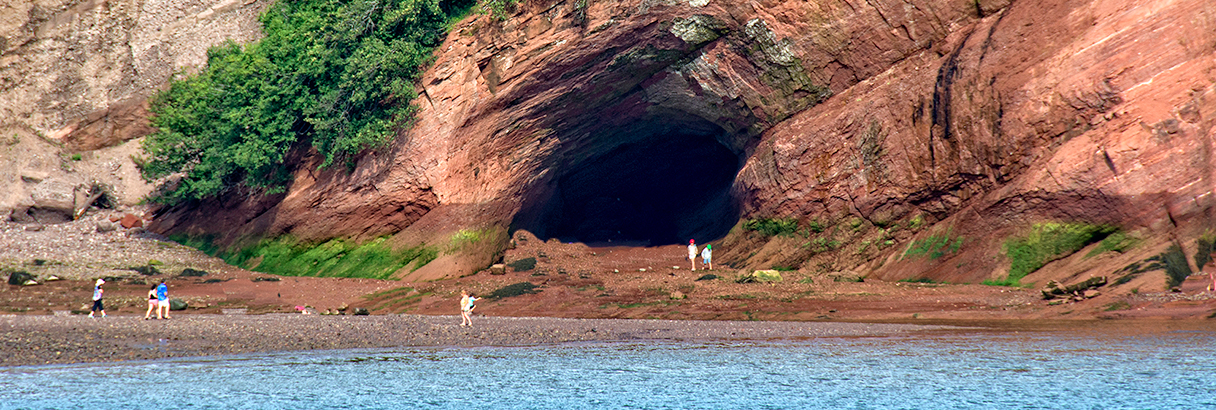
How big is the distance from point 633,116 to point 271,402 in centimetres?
1959

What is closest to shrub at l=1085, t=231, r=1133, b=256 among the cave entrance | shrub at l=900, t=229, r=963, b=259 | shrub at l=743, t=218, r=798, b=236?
shrub at l=900, t=229, r=963, b=259

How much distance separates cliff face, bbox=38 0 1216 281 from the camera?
20.5 metres

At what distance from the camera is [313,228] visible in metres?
30.3

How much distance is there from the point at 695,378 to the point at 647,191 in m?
25.9

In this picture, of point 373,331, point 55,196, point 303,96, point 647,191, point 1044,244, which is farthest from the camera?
point 647,191

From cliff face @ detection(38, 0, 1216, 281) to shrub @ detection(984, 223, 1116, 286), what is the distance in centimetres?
25

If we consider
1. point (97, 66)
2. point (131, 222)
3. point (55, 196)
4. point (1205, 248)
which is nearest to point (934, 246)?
point (1205, 248)

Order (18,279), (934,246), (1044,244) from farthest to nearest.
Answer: (18,279) → (934,246) → (1044,244)

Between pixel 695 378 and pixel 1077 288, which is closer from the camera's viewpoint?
pixel 695 378

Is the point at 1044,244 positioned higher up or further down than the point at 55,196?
further down

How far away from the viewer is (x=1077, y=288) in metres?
19.3

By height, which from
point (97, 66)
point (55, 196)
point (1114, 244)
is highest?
point (97, 66)

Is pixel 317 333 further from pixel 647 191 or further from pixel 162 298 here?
pixel 647 191

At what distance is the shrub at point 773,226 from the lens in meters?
26.8
